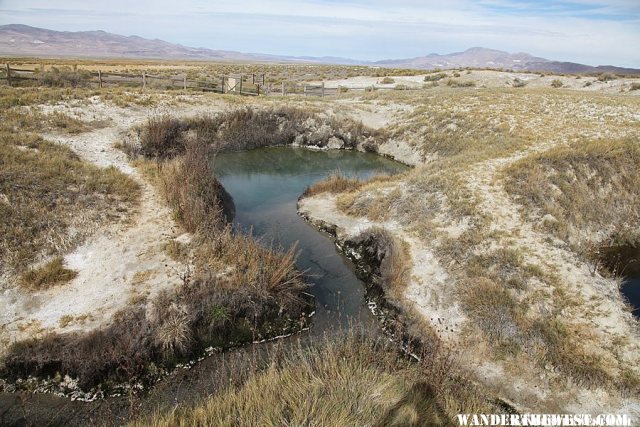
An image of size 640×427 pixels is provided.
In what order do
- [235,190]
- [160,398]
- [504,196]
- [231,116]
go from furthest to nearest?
[231,116] < [235,190] < [504,196] < [160,398]

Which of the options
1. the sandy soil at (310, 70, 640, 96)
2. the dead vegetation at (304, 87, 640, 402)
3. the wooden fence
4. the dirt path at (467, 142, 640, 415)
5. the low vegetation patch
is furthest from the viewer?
the sandy soil at (310, 70, 640, 96)

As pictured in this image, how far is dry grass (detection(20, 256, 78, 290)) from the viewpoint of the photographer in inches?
428

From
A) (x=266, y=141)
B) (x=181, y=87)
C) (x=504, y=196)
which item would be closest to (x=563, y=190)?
(x=504, y=196)

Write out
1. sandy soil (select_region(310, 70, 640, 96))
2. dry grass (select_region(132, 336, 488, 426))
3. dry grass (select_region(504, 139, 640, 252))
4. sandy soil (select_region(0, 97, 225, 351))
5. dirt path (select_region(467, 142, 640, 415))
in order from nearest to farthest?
dry grass (select_region(132, 336, 488, 426))
dirt path (select_region(467, 142, 640, 415))
sandy soil (select_region(0, 97, 225, 351))
dry grass (select_region(504, 139, 640, 252))
sandy soil (select_region(310, 70, 640, 96))

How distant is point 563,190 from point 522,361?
9753mm

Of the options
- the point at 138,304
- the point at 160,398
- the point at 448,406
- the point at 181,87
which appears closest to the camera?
the point at 448,406

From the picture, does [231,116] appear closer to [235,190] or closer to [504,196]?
[235,190]

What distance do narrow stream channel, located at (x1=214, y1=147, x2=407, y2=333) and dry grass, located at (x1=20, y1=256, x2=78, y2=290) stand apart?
519 centimetres

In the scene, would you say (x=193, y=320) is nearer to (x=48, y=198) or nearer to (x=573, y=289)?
(x=48, y=198)

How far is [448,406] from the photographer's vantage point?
22.3 ft

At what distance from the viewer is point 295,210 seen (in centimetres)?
1877

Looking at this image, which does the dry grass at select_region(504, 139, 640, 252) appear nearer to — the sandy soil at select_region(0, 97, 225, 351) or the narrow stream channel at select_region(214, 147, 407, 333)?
the narrow stream channel at select_region(214, 147, 407, 333)

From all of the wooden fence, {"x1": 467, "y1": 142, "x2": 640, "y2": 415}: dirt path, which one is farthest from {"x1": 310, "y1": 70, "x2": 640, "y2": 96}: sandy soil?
{"x1": 467, "y1": 142, "x2": 640, "y2": 415}: dirt path

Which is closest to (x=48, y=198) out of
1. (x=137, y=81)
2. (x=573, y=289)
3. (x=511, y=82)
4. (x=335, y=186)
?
(x=335, y=186)
